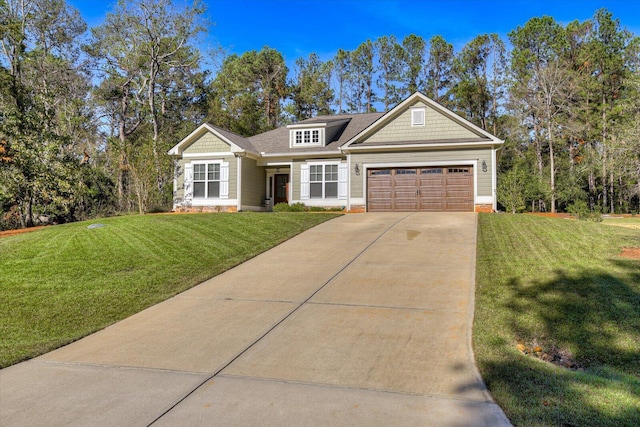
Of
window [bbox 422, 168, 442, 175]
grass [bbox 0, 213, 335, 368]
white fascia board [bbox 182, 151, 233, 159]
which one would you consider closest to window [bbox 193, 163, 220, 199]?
white fascia board [bbox 182, 151, 233, 159]

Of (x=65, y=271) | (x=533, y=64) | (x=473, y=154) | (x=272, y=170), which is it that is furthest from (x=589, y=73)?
(x=65, y=271)

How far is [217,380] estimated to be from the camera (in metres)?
3.78

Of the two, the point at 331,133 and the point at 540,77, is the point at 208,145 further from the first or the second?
the point at 540,77

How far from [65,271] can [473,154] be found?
15.6m

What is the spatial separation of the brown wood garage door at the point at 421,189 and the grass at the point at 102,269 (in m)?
6.17

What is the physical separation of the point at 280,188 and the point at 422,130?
8.58m

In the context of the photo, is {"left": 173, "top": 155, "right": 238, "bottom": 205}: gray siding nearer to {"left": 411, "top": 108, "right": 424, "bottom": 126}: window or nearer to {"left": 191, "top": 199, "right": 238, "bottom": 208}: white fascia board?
{"left": 191, "top": 199, "right": 238, "bottom": 208}: white fascia board

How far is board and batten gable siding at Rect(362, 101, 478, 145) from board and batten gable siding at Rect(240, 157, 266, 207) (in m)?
6.26

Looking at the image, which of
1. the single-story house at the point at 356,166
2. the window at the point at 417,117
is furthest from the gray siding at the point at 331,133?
the window at the point at 417,117

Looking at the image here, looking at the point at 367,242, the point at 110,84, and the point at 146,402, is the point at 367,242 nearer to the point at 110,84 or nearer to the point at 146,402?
the point at 146,402

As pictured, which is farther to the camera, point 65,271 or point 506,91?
point 506,91

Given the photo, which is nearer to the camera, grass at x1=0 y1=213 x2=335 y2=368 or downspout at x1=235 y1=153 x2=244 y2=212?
grass at x1=0 y1=213 x2=335 y2=368

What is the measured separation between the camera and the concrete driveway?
10.5 ft

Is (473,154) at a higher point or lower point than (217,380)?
higher
